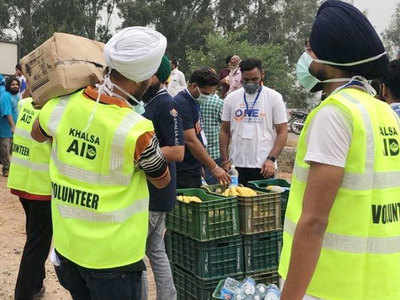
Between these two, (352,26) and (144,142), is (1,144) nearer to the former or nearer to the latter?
(144,142)

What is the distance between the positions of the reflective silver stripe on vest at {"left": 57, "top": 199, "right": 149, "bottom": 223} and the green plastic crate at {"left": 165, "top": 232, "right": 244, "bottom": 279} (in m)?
1.53

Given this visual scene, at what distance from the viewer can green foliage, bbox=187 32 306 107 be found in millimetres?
25859

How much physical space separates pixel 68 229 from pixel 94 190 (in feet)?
0.83

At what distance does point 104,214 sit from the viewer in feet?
7.57

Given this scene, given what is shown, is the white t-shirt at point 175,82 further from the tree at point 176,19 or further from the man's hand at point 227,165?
the tree at point 176,19

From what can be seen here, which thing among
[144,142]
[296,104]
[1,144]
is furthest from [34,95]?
[296,104]

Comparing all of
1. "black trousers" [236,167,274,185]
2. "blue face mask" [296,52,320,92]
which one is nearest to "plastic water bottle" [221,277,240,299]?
"black trousers" [236,167,274,185]

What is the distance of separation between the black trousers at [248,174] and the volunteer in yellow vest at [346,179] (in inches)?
127

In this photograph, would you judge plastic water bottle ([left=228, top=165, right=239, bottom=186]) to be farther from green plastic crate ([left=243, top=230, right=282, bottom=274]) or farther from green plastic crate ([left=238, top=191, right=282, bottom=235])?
green plastic crate ([left=243, top=230, right=282, bottom=274])

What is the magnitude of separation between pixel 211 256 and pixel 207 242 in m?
0.13

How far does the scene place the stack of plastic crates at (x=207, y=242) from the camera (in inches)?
150

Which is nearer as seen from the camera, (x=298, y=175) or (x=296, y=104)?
(x=298, y=175)

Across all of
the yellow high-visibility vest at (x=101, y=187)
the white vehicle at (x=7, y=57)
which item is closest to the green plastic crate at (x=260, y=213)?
the yellow high-visibility vest at (x=101, y=187)

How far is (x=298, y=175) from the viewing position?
1.92m
